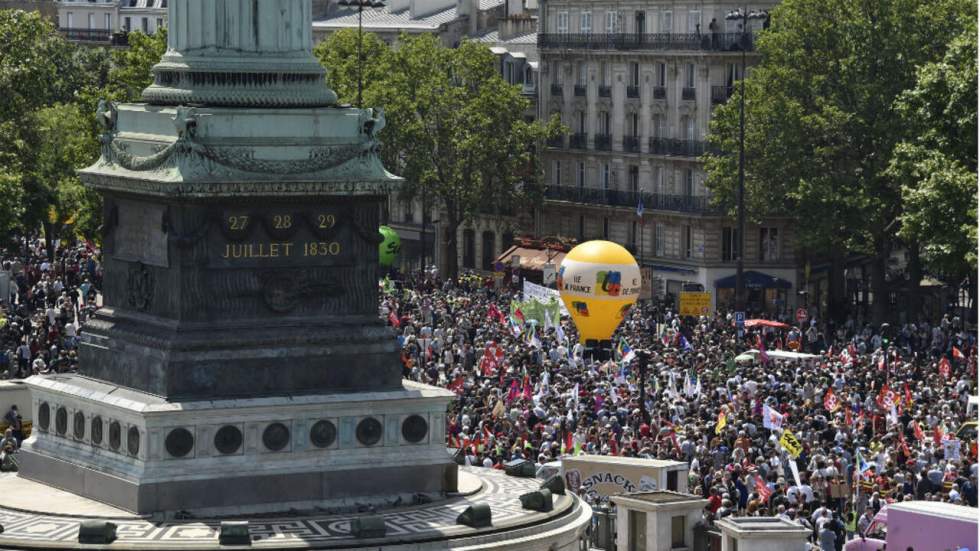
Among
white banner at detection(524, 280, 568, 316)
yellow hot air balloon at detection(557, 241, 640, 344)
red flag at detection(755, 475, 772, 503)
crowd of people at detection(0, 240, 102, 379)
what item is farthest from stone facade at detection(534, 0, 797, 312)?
red flag at detection(755, 475, 772, 503)

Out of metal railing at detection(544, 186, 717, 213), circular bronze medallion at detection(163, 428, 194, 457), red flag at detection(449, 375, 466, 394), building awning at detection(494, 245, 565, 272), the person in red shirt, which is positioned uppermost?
metal railing at detection(544, 186, 717, 213)

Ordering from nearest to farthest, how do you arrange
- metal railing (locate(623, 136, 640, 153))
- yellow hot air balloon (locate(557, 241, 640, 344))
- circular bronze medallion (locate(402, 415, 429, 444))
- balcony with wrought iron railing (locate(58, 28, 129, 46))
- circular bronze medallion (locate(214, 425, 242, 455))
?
circular bronze medallion (locate(214, 425, 242, 455))
circular bronze medallion (locate(402, 415, 429, 444))
yellow hot air balloon (locate(557, 241, 640, 344))
metal railing (locate(623, 136, 640, 153))
balcony with wrought iron railing (locate(58, 28, 129, 46))

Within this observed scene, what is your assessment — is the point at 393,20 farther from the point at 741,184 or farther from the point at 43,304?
the point at 43,304

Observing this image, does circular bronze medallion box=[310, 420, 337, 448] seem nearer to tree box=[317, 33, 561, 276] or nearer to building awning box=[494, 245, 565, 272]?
building awning box=[494, 245, 565, 272]

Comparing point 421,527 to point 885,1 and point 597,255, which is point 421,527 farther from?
point 885,1

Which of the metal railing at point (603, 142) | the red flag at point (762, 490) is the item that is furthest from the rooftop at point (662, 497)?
the metal railing at point (603, 142)
